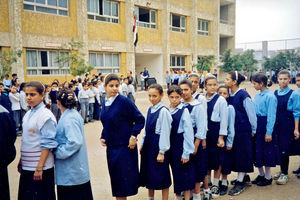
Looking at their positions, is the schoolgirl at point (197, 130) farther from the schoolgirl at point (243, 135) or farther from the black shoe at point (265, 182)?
the black shoe at point (265, 182)

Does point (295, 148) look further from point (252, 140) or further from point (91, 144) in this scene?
point (91, 144)

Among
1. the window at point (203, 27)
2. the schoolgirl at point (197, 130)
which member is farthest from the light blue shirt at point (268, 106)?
the window at point (203, 27)

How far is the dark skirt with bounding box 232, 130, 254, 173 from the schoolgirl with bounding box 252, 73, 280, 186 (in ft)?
0.96

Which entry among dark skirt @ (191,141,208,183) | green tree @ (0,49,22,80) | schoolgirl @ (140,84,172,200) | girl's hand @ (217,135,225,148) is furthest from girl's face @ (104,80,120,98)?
green tree @ (0,49,22,80)

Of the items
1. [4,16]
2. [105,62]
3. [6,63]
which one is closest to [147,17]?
[105,62]

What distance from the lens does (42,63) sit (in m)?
Answer: 19.1

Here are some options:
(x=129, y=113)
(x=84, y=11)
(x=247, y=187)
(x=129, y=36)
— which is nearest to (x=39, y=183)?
(x=129, y=113)

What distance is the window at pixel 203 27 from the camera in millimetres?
33688

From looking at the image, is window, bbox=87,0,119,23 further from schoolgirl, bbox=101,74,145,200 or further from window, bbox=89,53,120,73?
schoolgirl, bbox=101,74,145,200

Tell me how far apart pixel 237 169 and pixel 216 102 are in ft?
3.99

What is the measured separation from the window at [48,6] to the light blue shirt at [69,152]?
1801 centimetres

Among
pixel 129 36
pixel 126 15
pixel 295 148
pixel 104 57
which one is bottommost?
pixel 295 148

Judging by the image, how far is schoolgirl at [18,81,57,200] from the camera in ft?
9.69

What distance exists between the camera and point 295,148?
511 centimetres
